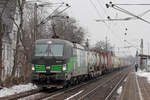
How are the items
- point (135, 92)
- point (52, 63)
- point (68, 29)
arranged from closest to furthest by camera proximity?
point (52, 63) < point (135, 92) < point (68, 29)

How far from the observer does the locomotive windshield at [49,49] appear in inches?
658

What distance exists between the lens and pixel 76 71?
63.6 ft

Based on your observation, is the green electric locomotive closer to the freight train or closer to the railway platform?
the freight train

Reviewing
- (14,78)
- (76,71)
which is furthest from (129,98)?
(14,78)

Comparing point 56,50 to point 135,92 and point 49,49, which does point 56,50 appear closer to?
point 49,49

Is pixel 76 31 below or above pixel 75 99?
above

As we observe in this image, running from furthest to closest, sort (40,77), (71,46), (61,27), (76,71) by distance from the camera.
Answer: (61,27), (76,71), (71,46), (40,77)

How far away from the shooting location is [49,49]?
1688 centimetres

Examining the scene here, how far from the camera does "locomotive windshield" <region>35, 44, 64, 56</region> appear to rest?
54.8ft

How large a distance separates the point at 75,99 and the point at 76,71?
613 centimetres

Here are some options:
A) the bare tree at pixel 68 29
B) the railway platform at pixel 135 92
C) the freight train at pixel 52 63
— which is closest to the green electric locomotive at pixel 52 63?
the freight train at pixel 52 63

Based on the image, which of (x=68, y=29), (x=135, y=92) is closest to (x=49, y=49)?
(x=135, y=92)

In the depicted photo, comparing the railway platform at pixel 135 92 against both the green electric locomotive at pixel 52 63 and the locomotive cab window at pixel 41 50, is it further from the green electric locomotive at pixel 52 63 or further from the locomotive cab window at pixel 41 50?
the locomotive cab window at pixel 41 50

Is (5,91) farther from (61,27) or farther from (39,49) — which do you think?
(61,27)
